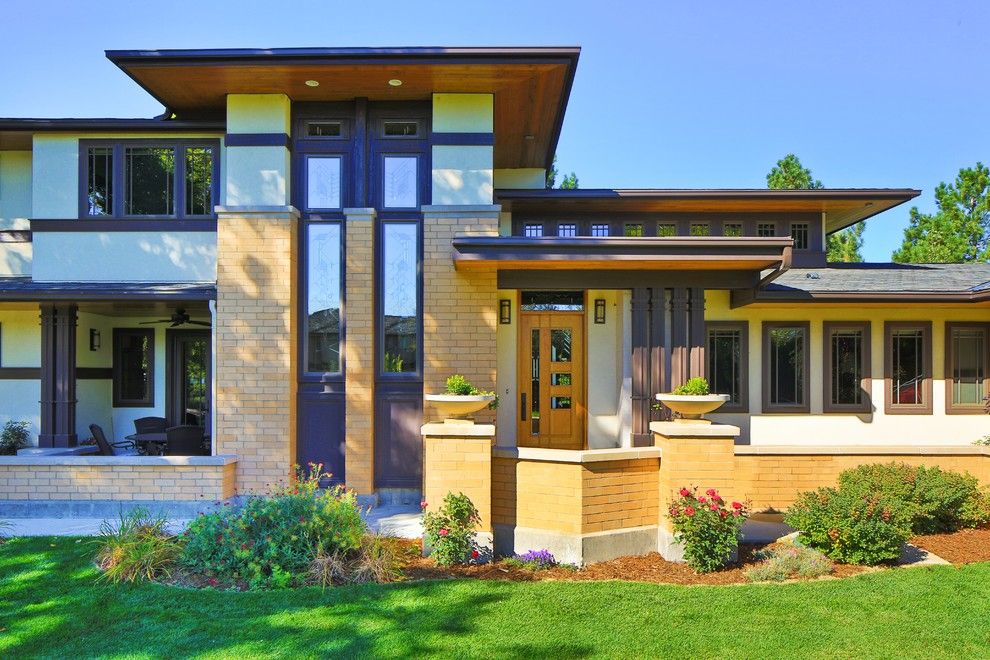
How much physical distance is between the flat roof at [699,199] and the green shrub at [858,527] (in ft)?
21.4

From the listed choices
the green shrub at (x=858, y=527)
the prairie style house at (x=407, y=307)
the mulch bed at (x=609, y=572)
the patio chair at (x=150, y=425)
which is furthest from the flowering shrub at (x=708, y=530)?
the patio chair at (x=150, y=425)

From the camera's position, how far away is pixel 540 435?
34.1 feet

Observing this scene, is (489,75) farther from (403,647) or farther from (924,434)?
(924,434)

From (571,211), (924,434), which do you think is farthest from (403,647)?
(924,434)

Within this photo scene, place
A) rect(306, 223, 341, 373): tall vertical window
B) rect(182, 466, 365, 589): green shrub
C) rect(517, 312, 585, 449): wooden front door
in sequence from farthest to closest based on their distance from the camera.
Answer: rect(517, 312, 585, 449): wooden front door → rect(306, 223, 341, 373): tall vertical window → rect(182, 466, 365, 589): green shrub

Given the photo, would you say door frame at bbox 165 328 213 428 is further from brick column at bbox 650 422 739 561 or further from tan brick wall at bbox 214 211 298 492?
brick column at bbox 650 422 739 561

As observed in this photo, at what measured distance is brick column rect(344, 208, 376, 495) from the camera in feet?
27.6

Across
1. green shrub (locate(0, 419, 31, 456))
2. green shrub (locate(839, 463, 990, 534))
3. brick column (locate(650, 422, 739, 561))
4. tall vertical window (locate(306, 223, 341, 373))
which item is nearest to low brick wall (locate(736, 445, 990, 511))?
green shrub (locate(839, 463, 990, 534))

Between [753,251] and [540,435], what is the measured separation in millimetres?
4765

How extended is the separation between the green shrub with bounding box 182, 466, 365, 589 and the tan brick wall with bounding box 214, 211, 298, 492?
7.58ft

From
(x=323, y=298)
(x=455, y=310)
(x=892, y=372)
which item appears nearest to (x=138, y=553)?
(x=323, y=298)

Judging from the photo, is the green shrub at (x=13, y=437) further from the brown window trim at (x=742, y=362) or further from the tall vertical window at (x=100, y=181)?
the brown window trim at (x=742, y=362)

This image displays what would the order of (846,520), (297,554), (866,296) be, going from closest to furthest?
1. (297,554)
2. (846,520)
3. (866,296)

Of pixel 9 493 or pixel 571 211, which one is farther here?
pixel 571 211
